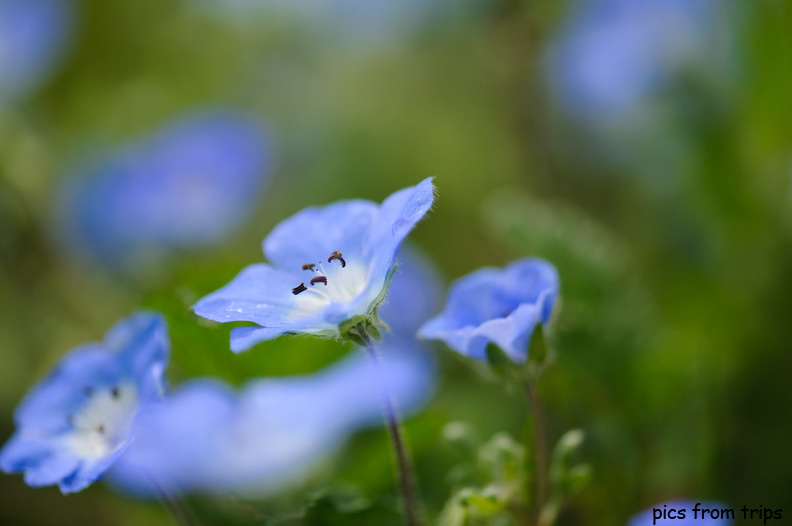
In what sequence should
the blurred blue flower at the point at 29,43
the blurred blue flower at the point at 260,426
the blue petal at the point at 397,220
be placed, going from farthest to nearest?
the blurred blue flower at the point at 29,43 → the blurred blue flower at the point at 260,426 → the blue petal at the point at 397,220

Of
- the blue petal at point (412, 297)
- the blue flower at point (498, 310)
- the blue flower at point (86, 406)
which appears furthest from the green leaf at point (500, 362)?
the blue petal at point (412, 297)

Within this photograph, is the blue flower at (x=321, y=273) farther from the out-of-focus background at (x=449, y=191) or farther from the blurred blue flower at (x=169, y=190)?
the blurred blue flower at (x=169, y=190)

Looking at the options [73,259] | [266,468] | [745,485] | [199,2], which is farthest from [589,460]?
[199,2]

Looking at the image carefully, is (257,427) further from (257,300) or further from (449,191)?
(449,191)

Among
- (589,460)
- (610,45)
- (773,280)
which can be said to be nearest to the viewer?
(589,460)

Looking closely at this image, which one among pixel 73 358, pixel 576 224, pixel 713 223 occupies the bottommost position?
pixel 73 358

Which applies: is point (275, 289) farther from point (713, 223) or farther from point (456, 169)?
point (456, 169)

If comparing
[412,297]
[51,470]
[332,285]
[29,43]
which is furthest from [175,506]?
[29,43]

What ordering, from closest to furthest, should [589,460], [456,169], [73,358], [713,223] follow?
1. [73,358]
2. [589,460]
3. [713,223]
4. [456,169]
